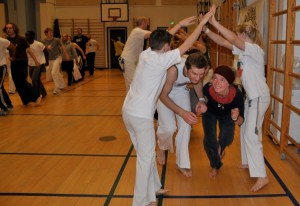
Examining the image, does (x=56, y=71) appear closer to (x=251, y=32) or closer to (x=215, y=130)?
(x=215, y=130)

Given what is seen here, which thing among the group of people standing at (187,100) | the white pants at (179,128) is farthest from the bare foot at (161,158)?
the white pants at (179,128)

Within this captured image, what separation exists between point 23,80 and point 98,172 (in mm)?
4213

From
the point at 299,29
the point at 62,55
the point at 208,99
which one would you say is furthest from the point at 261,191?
the point at 62,55

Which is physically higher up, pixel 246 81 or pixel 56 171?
pixel 246 81

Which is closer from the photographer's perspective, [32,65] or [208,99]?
[208,99]

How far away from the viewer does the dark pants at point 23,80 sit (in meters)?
7.17

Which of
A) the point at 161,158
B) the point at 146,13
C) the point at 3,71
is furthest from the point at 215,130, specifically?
the point at 146,13

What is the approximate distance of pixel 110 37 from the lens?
16.9 metres

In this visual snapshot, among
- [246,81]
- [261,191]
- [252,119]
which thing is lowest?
[261,191]

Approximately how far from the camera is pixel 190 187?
347 centimetres

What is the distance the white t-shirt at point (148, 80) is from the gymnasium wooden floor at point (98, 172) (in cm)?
90

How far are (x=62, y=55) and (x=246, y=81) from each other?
7.47 m

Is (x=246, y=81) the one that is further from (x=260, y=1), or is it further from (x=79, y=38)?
(x=79, y=38)

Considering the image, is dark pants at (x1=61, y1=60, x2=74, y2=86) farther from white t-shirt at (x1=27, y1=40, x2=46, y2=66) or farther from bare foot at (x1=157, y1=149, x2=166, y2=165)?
bare foot at (x1=157, y1=149, x2=166, y2=165)
